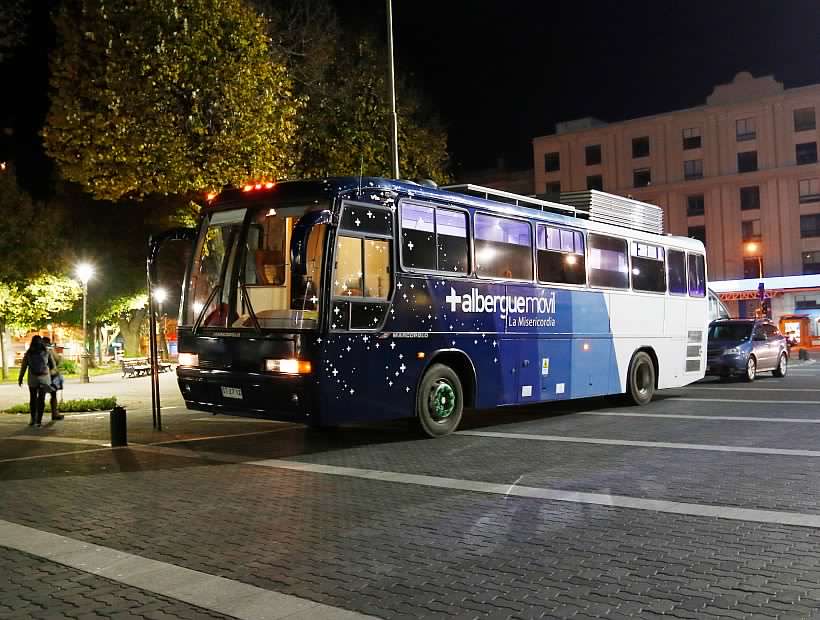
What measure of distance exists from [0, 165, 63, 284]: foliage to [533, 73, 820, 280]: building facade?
36.3 meters

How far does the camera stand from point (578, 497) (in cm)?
768

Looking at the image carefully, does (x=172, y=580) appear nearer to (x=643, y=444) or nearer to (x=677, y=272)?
(x=643, y=444)

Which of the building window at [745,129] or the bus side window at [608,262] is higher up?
the building window at [745,129]

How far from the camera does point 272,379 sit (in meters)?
10.3

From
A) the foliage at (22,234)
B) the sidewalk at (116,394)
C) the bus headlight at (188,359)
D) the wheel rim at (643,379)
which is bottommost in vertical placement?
the sidewalk at (116,394)

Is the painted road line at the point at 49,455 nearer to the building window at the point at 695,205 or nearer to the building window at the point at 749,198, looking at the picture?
the building window at the point at 749,198

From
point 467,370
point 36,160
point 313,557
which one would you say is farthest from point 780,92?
point 313,557

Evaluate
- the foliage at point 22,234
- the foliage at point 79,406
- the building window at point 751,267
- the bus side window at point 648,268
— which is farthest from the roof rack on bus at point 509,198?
the building window at point 751,267

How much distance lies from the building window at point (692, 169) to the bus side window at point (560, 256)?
57.9 meters

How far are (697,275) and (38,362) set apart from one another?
13.9 m

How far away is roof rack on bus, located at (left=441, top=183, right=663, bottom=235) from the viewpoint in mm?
13203

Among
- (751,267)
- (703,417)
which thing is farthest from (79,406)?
(751,267)

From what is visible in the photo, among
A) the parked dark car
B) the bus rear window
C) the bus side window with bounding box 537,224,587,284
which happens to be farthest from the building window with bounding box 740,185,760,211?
the bus rear window

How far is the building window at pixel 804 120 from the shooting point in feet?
206
